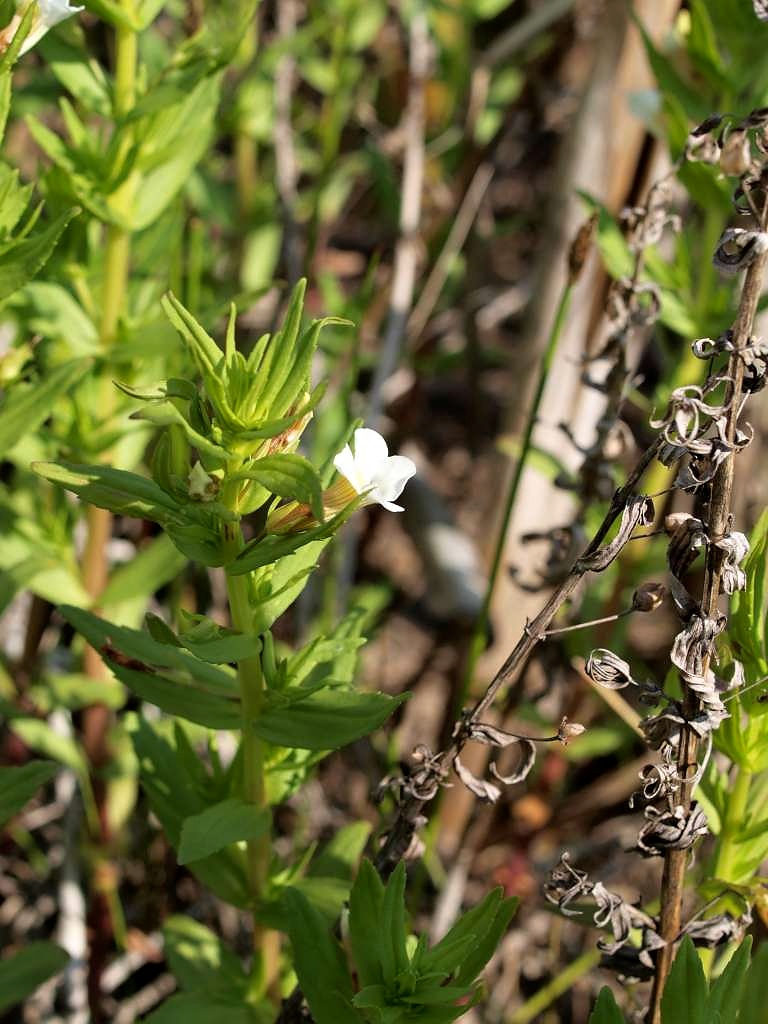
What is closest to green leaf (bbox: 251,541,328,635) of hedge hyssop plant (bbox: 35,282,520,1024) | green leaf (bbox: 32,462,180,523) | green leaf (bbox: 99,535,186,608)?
hedge hyssop plant (bbox: 35,282,520,1024)

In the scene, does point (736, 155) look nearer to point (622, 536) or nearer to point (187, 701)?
point (622, 536)

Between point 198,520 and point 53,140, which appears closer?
point 198,520

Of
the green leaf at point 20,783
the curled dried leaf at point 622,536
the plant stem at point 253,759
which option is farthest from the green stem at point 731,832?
the green leaf at point 20,783

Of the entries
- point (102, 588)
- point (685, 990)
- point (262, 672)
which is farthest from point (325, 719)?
point (102, 588)

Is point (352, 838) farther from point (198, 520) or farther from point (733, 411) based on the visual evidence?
point (733, 411)

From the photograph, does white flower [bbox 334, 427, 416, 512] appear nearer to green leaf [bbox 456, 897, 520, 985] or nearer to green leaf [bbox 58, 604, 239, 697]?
green leaf [bbox 58, 604, 239, 697]

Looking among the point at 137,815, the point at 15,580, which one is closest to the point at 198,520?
the point at 15,580

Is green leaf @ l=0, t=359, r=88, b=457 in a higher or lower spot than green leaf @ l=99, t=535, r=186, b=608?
higher
